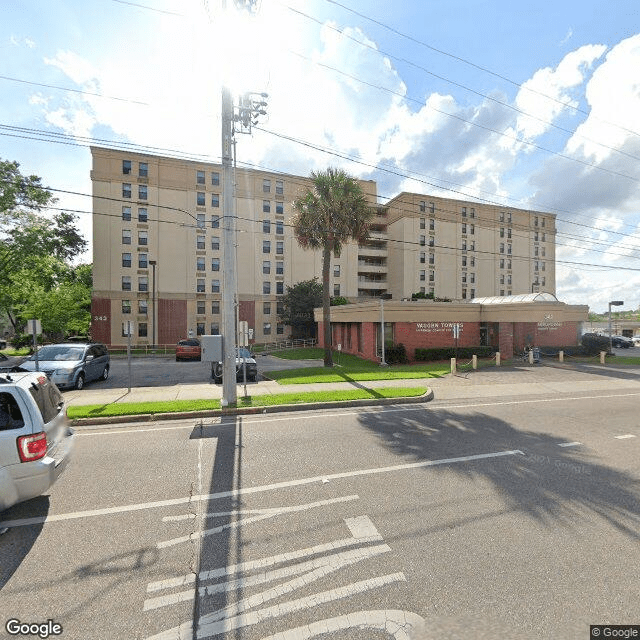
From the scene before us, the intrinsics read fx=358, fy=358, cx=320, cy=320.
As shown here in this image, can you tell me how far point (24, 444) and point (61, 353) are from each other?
42.1ft

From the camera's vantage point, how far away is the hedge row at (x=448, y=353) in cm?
2362

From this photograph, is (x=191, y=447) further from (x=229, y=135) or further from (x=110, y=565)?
(x=229, y=135)

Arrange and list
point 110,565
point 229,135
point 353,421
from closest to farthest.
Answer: point 110,565
point 353,421
point 229,135

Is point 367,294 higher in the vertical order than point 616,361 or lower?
higher

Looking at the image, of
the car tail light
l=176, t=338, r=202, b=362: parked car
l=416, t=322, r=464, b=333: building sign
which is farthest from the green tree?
the car tail light

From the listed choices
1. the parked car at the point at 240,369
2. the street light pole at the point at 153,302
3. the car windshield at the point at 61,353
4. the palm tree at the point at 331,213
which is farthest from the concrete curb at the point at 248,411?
the street light pole at the point at 153,302

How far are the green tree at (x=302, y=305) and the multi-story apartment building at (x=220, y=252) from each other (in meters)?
4.24

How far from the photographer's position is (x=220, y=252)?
4497 centimetres

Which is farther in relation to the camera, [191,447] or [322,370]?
[322,370]

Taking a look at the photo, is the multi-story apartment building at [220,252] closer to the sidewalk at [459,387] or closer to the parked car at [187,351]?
the parked car at [187,351]

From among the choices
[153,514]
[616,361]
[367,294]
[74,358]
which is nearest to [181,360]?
[74,358]

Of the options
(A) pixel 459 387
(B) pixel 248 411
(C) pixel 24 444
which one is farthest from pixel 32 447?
(A) pixel 459 387

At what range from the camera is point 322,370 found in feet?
59.3

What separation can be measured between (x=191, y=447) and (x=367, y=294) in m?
49.1
